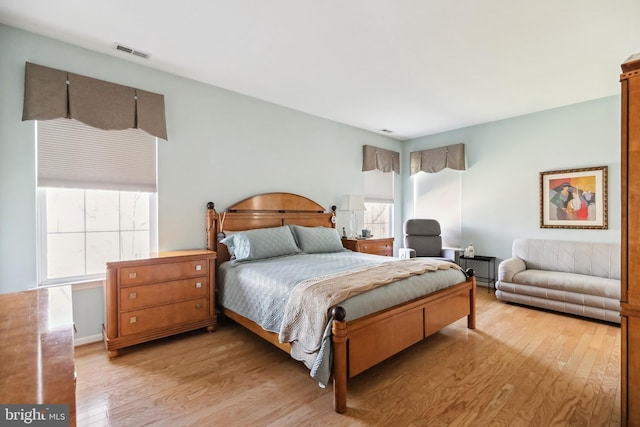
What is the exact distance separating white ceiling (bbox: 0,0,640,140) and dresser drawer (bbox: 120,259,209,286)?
77.2 inches

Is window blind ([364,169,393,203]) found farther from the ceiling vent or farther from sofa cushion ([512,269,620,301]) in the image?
the ceiling vent

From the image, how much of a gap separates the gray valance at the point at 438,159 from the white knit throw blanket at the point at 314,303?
11.1 feet

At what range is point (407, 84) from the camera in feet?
11.4

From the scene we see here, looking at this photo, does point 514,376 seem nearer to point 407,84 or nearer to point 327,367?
point 327,367

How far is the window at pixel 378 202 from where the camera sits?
18.1 ft

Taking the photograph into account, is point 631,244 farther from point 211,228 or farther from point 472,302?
point 211,228

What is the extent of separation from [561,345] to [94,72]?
500 cm

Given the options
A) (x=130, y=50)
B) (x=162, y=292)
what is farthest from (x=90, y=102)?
(x=162, y=292)

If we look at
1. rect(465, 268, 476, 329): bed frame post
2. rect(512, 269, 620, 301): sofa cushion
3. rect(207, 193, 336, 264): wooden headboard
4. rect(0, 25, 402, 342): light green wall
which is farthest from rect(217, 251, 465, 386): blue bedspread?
rect(512, 269, 620, 301): sofa cushion

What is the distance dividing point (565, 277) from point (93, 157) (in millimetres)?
5295

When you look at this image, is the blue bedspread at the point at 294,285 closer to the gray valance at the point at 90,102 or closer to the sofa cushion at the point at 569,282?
the sofa cushion at the point at 569,282

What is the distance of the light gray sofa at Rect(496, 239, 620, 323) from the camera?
335 cm

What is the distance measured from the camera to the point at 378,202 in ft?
18.5

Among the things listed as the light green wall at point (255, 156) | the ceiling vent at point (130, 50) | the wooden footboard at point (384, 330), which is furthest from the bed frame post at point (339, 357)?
the ceiling vent at point (130, 50)
